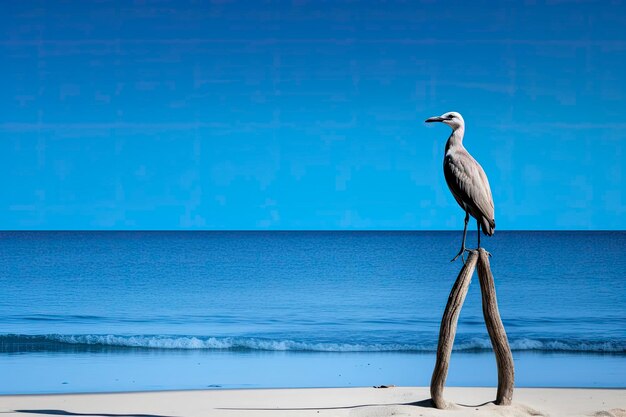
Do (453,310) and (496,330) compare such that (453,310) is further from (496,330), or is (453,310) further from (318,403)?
(318,403)

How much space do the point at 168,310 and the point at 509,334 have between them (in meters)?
8.12

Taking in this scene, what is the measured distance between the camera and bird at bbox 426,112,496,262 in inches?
268

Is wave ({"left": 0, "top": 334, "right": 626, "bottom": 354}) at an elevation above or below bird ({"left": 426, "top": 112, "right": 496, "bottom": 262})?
below

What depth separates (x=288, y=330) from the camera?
16.2 meters

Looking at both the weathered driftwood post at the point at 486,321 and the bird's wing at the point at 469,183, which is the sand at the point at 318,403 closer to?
the weathered driftwood post at the point at 486,321

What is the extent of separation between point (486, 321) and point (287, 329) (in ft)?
31.0

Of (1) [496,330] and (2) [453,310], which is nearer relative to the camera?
(2) [453,310]

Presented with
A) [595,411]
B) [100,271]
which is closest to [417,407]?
[595,411]

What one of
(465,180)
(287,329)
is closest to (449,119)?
(465,180)

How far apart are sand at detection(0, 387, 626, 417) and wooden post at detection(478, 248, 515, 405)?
176 mm

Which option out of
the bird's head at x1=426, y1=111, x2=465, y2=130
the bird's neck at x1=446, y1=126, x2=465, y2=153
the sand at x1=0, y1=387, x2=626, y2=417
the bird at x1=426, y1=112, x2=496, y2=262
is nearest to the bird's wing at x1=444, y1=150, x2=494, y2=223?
the bird at x1=426, y1=112, x2=496, y2=262

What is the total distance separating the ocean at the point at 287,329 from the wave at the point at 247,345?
1.2 inches

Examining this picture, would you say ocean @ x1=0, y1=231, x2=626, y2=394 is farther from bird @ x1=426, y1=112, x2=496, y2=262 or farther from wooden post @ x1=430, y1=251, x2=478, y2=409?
bird @ x1=426, y1=112, x2=496, y2=262

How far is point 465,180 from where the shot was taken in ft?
22.3
